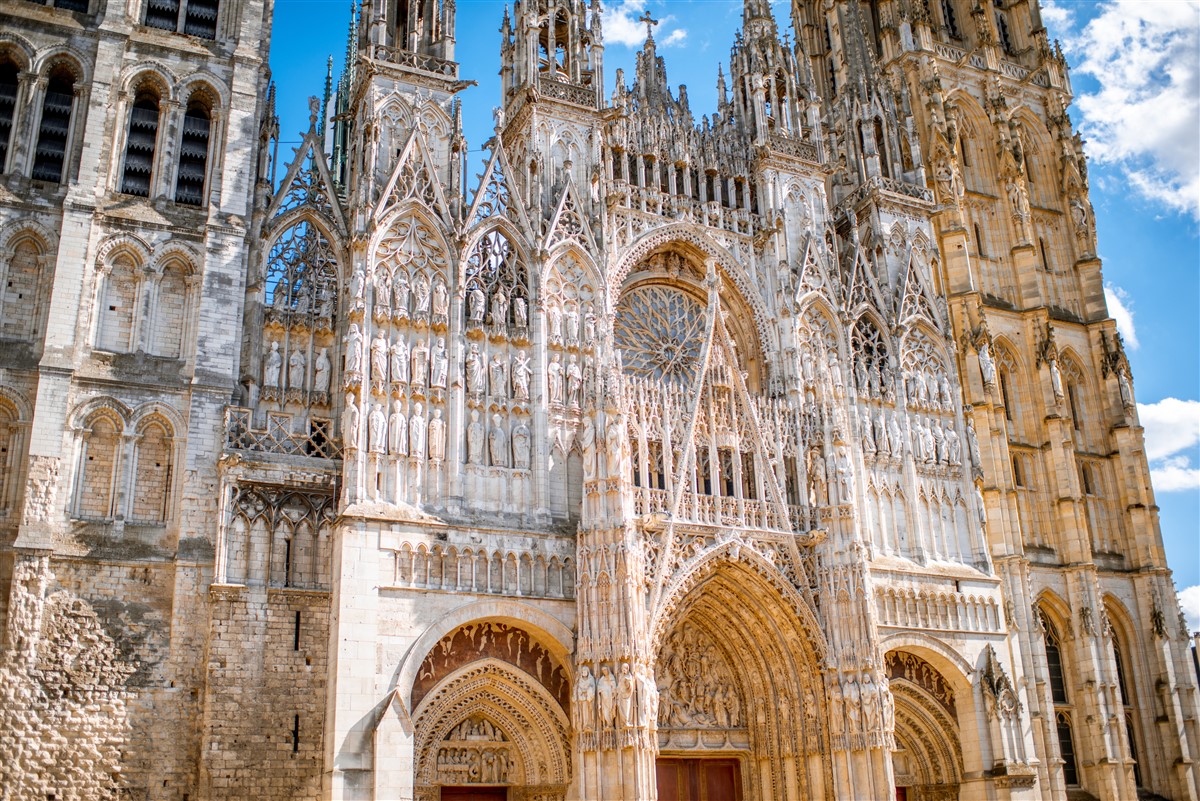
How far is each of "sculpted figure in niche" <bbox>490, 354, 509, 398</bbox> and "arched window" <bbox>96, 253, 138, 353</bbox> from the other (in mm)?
7923

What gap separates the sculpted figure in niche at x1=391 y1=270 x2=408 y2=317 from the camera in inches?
1011

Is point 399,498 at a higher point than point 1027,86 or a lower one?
lower

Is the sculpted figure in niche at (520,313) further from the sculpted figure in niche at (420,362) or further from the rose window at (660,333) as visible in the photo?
the rose window at (660,333)

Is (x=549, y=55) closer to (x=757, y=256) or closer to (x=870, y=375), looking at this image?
(x=757, y=256)

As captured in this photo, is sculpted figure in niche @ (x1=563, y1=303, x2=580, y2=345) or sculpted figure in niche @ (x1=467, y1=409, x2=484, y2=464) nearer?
sculpted figure in niche @ (x1=467, y1=409, x2=484, y2=464)

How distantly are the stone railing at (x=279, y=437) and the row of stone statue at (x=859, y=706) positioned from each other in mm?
12373

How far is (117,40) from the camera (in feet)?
87.2

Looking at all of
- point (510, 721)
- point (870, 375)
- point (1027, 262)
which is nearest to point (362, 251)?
point (510, 721)

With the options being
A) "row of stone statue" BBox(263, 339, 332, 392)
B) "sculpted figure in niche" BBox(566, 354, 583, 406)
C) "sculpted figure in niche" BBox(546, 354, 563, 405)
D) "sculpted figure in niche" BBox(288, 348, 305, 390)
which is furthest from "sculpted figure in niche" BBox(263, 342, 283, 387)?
"sculpted figure in niche" BBox(566, 354, 583, 406)

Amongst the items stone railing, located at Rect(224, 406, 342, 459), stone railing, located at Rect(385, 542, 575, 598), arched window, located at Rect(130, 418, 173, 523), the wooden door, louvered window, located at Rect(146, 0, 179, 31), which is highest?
louvered window, located at Rect(146, 0, 179, 31)

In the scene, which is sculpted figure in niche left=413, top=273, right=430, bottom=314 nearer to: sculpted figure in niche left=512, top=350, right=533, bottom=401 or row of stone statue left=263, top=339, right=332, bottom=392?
row of stone statue left=263, top=339, right=332, bottom=392

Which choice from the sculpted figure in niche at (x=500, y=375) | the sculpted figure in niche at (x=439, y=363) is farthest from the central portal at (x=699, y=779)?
the sculpted figure in niche at (x=439, y=363)

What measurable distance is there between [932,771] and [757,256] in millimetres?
14258

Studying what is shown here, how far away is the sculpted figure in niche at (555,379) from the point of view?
26.6 m
